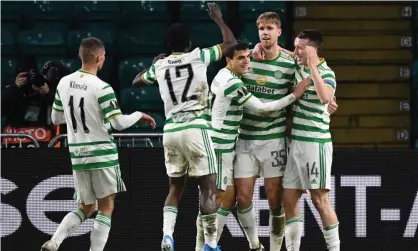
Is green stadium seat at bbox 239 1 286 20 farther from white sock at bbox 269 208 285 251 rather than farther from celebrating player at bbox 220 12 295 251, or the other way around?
white sock at bbox 269 208 285 251

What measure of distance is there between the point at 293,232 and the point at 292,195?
359 mm

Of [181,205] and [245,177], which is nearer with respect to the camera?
[245,177]

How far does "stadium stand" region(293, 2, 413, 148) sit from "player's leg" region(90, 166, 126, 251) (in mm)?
5724

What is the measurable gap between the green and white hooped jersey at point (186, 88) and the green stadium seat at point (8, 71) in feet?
17.8

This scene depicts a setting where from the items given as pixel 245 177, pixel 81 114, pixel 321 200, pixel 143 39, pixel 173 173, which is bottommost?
pixel 321 200

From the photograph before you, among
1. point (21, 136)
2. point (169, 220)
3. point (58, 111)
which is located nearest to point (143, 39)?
point (21, 136)

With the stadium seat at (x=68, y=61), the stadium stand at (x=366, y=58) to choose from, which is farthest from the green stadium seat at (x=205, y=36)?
the stadium seat at (x=68, y=61)

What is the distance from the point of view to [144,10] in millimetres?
17484

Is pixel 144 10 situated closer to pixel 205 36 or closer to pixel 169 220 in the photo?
pixel 205 36

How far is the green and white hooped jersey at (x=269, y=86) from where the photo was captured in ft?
40.9

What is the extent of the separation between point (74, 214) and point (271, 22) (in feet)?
8.10

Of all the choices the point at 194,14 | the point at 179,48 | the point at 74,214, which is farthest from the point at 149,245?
the point at 194,14

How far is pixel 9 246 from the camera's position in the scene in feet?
45.5

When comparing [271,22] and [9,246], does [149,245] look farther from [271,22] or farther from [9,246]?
[271,22]
